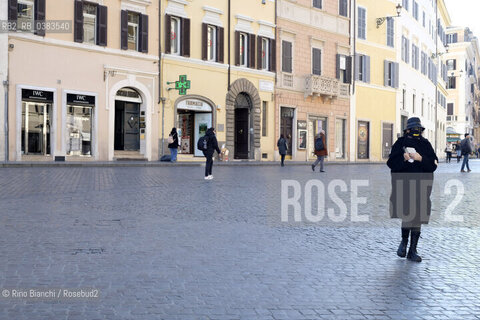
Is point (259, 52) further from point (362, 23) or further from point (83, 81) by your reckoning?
point (83, 81)

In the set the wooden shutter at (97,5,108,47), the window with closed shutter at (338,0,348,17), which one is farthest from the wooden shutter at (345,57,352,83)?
the wooden shutter at (97,5,108,47)

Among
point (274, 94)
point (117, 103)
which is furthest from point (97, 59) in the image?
point (274, 94)

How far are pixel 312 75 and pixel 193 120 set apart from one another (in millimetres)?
9816

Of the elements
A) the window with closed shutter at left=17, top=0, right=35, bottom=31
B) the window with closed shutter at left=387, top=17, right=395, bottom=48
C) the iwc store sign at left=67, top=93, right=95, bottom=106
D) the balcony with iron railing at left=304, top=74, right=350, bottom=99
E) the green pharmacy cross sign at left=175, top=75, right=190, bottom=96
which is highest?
the window with closed shutter at left=387, top=17, right=395, bottom=48

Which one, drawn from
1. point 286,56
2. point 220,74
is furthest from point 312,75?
point 220,74

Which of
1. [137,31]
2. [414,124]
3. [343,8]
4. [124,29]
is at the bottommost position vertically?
[414,124]

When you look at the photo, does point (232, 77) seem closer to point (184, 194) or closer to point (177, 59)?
point (177, 59)

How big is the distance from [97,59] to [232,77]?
910 cm

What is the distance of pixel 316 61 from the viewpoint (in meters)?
40.4

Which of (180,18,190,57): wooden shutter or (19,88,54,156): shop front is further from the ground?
(180,18,190,57): wooden shutter

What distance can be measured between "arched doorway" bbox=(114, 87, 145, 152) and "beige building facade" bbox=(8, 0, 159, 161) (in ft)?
0.16

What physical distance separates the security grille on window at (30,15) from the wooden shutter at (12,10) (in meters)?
0.15

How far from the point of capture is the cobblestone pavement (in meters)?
4.57

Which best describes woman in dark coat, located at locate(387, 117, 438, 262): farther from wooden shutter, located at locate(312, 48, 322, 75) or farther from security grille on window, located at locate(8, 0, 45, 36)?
wooden shutter, located at locate(312, 48, 322, 75)
